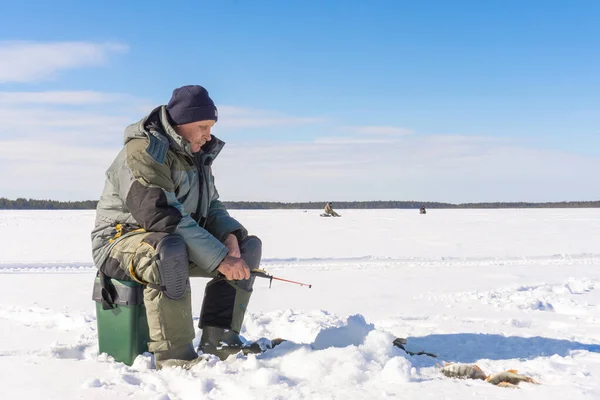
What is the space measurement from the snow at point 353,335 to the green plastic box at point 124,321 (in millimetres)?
83

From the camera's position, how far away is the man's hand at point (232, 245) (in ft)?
11.0

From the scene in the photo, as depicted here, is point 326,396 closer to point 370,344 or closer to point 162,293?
point 370,344

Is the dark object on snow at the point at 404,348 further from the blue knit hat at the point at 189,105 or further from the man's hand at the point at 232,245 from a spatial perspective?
the blue knit hat at the point at 189,105

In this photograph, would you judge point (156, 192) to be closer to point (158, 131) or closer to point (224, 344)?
point (158, 131)

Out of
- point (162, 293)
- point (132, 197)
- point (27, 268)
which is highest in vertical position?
point (132, 197)

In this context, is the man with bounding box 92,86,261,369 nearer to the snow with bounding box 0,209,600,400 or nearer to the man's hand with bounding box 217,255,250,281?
the man's hand with bounding box 217,255,250,281

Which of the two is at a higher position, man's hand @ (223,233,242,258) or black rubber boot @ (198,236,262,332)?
man's hand @ (223,233,242,258)

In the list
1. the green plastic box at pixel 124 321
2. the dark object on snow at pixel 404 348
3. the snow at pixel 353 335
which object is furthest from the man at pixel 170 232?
the dark object on snow at pixel 404 348

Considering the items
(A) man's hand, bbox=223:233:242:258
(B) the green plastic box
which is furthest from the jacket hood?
(B) the green plastic box

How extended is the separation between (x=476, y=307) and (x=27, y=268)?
6.53 m

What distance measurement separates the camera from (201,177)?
11.1 ft

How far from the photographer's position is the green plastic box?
3.15 metres

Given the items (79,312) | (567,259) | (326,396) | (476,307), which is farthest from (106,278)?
(567,259)

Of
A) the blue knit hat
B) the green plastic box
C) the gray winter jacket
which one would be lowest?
the green plastic box
